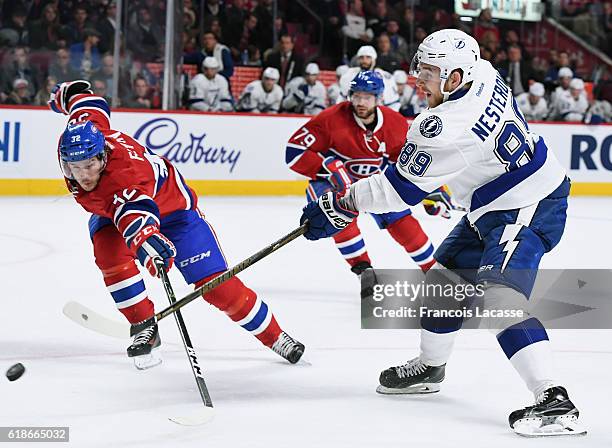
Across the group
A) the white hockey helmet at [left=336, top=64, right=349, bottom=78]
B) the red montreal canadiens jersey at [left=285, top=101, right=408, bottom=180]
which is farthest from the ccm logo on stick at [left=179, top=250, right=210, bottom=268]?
the white hockey helmet at [left=336, top=64, right=349, bottom=78]

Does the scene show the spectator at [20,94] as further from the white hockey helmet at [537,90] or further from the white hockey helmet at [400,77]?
the white hockey helmet at [537,90]

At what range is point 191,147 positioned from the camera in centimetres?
918

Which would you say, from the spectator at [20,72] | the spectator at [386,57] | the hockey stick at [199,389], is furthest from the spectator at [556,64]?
the hockey stick at [199,389]

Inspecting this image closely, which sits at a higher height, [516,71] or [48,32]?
[48,32]

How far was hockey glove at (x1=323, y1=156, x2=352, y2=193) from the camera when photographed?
4.86 metres

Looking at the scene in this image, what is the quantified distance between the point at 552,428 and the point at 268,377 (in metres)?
1.03

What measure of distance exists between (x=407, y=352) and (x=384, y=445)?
1170mm

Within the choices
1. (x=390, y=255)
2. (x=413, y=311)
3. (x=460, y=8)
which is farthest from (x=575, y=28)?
(x=413, y=311)

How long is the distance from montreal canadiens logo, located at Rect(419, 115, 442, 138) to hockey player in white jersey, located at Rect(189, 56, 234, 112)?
683 cm

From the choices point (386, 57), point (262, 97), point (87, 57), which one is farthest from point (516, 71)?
point (87, 57)

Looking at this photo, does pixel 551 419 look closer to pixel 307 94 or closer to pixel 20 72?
pixel 20 72

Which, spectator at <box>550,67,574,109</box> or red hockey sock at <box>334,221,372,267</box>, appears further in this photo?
spectator at <box>550,67,574,109</box>

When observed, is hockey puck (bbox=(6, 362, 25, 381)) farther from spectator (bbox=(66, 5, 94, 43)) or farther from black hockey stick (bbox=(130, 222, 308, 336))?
spectator (bbox=(66, 5, 94, 43))

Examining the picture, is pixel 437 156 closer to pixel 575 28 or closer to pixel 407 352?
pixel 407 352
